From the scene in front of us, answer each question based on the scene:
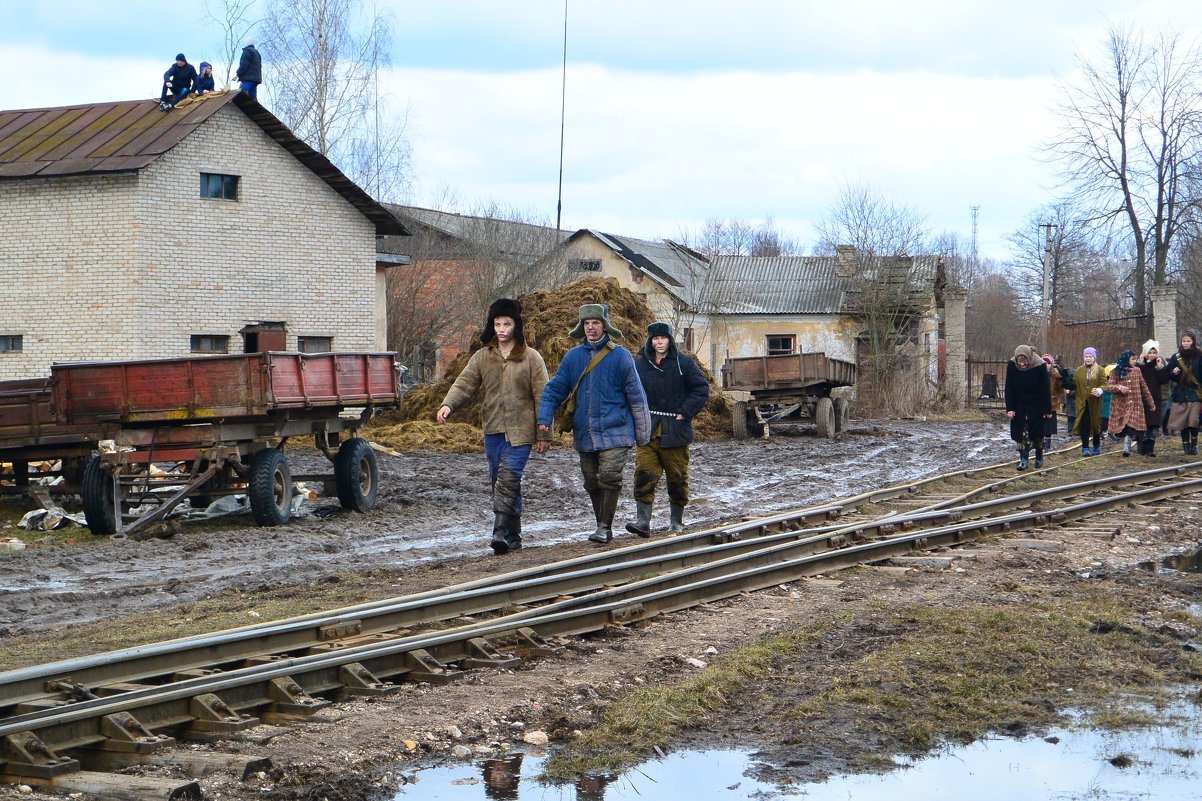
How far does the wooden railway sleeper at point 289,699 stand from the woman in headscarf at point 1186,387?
15448 millimetres

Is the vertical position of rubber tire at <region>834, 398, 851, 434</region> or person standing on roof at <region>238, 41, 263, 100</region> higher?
person standing on roof at <region>238, 41, 263, 100</region>

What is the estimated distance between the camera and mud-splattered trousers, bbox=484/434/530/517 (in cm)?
994

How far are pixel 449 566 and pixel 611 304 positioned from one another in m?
17.6

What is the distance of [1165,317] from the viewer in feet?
109

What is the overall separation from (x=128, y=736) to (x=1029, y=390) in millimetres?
13594

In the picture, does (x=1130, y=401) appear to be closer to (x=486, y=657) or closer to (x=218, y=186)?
(x=486, y=657)

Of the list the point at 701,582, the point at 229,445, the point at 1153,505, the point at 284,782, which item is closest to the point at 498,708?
the point at 284,782

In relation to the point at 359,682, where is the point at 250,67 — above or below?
above

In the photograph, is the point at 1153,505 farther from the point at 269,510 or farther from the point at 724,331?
the point at 724,331

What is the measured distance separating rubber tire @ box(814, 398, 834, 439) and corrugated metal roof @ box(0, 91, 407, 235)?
9059 mm

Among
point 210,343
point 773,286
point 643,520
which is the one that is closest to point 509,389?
point 643,520

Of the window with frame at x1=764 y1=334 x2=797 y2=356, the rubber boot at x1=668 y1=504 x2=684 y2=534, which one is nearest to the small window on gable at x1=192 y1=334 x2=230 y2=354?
the rubber boot at x1=668 y1=504 x2=684 y2=534

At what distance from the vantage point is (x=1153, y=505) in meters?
13.8

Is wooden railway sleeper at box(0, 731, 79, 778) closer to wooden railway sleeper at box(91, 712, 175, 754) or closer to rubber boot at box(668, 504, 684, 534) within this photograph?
wooden railway sleeper at box(91, 712, 175, 754)
